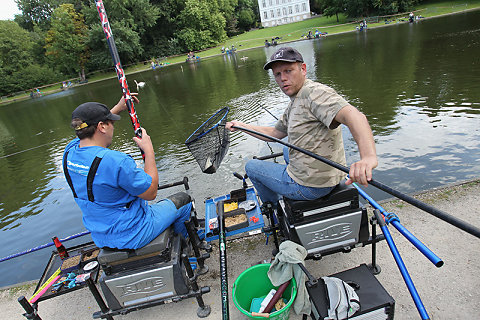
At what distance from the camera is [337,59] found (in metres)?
19.5

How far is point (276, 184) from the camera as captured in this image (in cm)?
309

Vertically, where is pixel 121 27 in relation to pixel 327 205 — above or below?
above

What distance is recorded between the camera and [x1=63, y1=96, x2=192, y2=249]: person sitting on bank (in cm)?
244

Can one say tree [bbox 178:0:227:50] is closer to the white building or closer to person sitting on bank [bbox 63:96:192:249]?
the white building

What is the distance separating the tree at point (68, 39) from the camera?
1788 inches

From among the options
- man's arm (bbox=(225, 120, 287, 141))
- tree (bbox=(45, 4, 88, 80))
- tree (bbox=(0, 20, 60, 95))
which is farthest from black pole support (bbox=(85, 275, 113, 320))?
tree (bbox=(0, 20, 60, 95))

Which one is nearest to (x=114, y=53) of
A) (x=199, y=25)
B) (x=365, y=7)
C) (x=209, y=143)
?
(x=209, y=143)

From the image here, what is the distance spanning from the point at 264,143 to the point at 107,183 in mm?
6275

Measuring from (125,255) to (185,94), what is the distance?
16.5 m

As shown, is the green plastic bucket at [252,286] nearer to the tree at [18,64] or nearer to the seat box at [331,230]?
the seat box at [331,230]

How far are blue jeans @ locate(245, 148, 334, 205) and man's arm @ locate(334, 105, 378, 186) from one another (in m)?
0.64

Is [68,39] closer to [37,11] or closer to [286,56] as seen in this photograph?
[37,11]

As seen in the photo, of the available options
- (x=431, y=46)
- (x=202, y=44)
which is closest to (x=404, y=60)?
(x=431, y=46)

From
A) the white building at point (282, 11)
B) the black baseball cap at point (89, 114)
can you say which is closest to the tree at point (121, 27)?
the white building at point (282, 11)
